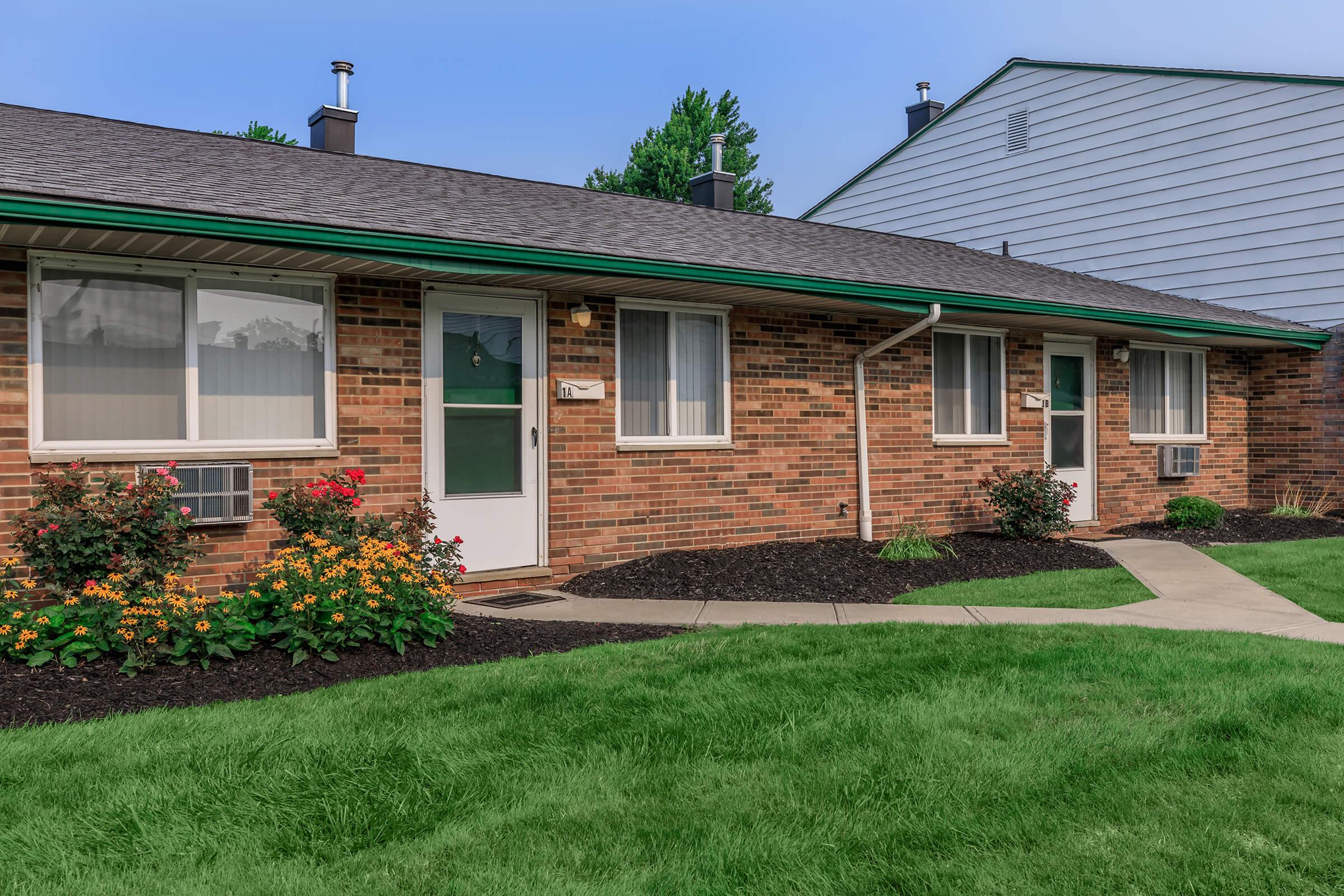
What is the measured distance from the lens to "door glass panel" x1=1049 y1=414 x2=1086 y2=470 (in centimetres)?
1265

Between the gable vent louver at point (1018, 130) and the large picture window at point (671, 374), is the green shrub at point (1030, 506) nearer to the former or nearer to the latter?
the large picture window at point (671, 374)

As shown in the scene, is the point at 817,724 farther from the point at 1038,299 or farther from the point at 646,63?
the point at 646,63

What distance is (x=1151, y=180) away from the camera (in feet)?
52.9

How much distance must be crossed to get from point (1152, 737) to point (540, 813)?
2475 millimetres

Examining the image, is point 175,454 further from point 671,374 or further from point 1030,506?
point 1030,506

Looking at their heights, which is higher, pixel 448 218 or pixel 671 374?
pixel 448 218

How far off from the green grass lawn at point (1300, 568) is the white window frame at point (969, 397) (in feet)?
8.20

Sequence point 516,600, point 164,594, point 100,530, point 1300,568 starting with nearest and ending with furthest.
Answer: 1. point 164,594
2. point 100,530
3. point 516,600
4. point 1300,568

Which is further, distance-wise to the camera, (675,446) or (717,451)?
(717,451)

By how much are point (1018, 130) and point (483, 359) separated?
1300cm

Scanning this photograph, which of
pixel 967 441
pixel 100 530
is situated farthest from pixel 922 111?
pixel 100 530

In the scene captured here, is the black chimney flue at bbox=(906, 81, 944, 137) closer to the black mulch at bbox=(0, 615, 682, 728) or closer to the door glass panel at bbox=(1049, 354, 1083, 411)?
the door glass panel at bbox=(1049, 354, 1083, 411)

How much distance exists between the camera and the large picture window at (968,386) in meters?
11.4

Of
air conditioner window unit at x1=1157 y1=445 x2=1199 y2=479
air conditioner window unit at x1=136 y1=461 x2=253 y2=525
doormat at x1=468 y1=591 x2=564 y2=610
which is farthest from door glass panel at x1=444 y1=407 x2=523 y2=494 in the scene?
air conditioner window unit at x1=1157 y1=445 x2=1199 y2=479
